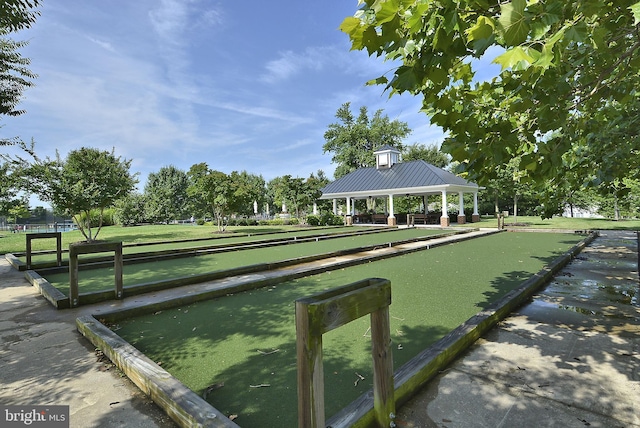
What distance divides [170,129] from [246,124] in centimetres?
950

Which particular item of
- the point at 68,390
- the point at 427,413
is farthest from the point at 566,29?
the point at 68,390

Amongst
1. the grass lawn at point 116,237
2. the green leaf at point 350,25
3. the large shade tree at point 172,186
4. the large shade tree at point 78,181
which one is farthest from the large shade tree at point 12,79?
the large shade tree at point 172,186

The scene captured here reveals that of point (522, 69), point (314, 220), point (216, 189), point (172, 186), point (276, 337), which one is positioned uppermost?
point (172, 186)

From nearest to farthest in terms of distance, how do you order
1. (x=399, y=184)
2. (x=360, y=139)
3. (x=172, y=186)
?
(x=399, y=184) → (x=360, y=139) → (x=172, y=186)

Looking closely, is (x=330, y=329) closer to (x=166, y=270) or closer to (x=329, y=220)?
(x=166, y=270)

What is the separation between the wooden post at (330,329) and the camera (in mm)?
1514

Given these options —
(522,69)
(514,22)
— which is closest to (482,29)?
(514,22)

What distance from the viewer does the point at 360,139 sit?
1801 inches

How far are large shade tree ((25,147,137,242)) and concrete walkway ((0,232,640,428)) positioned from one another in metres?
10.6

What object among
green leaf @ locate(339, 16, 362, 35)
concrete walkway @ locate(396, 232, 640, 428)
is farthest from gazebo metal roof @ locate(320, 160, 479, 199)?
green leaf @ locate(339, 16, 362, 35)

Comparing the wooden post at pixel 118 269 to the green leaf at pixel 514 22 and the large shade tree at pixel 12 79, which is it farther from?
the large shade tree at pixel 12 79

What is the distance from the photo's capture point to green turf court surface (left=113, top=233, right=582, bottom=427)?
96.9 inches

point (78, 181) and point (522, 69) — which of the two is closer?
point (522, 69)

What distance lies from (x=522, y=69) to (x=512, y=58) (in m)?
0.11
